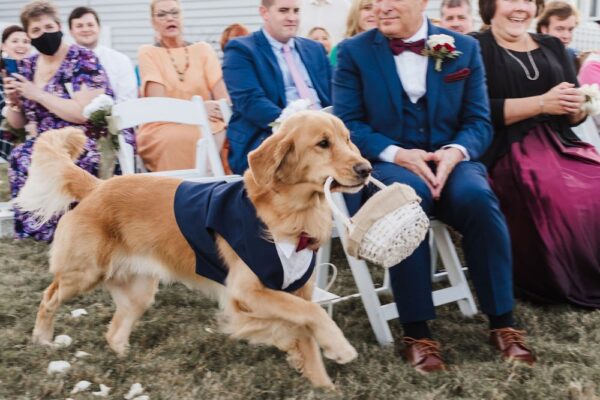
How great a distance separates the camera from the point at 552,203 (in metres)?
4.09

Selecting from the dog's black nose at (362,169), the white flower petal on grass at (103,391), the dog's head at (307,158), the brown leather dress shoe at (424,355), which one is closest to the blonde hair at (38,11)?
the dog's head at (307,158)

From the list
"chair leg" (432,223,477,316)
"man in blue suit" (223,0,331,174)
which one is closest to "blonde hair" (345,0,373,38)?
"man in blue suit" (223,0,331,174)

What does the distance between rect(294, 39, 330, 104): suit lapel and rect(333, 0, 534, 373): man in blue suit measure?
1.08 m

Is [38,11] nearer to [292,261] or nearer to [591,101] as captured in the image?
[292,261]

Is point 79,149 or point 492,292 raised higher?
point 79,149

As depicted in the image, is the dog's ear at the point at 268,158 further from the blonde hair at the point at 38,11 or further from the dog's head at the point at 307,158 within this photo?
the blonde hair at the point at 38,11

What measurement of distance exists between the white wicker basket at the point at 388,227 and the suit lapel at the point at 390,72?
101 centimetres

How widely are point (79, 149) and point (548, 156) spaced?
8.70 feet

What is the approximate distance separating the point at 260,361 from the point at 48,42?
338 cm

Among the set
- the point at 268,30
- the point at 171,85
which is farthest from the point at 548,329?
the point at 171,85

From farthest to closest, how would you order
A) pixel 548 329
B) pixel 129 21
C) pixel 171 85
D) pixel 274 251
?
pixel 129 21
pixel 171 85
pixel 548 329
pixel 274 251

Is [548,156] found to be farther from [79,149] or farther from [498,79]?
[79,149]

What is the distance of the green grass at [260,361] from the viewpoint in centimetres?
306

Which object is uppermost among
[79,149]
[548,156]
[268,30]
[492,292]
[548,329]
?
[268,30]
